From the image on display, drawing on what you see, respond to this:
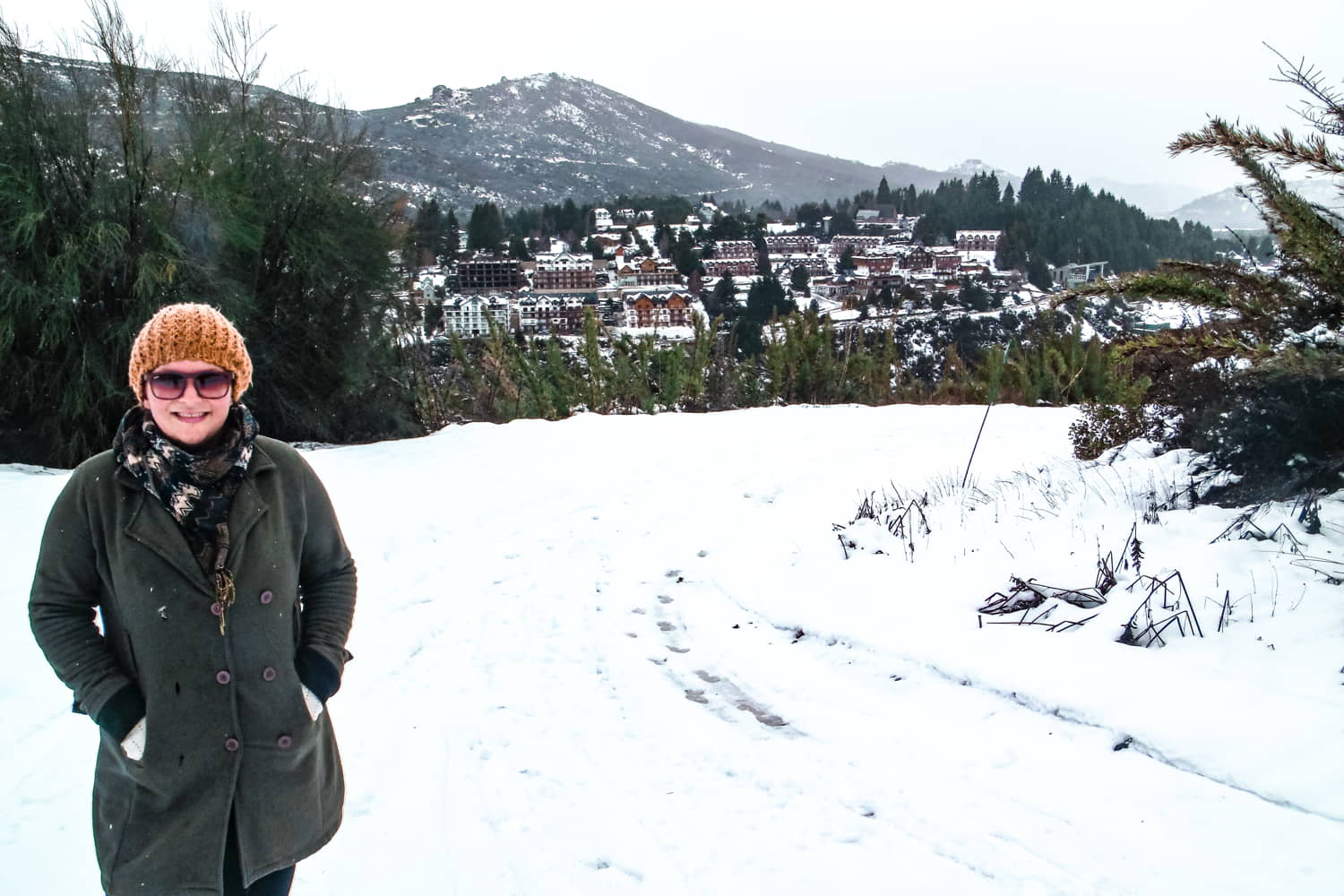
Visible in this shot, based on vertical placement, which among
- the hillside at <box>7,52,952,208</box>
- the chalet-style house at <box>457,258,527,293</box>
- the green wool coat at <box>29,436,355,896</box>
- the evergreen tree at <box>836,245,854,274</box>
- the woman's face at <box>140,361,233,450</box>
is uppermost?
the hillside at <box>7,52,952,208</box>

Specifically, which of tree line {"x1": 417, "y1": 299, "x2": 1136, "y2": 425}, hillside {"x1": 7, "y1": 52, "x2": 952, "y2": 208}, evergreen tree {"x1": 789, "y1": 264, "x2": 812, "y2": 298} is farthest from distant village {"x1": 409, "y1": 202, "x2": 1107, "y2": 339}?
hillside {"x1": 7, "y1": 52, "x2": 952, "y2": 208}

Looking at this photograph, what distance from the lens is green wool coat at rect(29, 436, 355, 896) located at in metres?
1.79

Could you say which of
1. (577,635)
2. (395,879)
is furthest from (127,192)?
(395,879)

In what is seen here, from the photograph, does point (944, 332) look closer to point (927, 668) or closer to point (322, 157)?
→ point (322, 157)

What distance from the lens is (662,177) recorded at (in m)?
133

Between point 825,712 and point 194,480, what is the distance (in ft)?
8.49

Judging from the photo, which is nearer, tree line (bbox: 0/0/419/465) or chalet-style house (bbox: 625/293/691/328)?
tree line (bbox: 0/0/419/465)

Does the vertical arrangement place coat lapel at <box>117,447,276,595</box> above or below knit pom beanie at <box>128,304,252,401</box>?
below

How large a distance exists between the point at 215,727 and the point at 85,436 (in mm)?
7044

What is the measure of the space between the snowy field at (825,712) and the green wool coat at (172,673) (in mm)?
903

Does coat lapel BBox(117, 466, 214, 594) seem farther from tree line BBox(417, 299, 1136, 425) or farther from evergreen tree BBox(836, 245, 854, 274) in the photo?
evergreen tree BBox(836, 245, 854, 274)

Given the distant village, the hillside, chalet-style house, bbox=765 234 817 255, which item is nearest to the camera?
the distant village

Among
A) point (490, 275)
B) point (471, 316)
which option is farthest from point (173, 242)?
point (490, 275)

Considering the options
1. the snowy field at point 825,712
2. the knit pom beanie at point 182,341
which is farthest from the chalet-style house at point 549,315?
the knit pom beanie at point 182,341
